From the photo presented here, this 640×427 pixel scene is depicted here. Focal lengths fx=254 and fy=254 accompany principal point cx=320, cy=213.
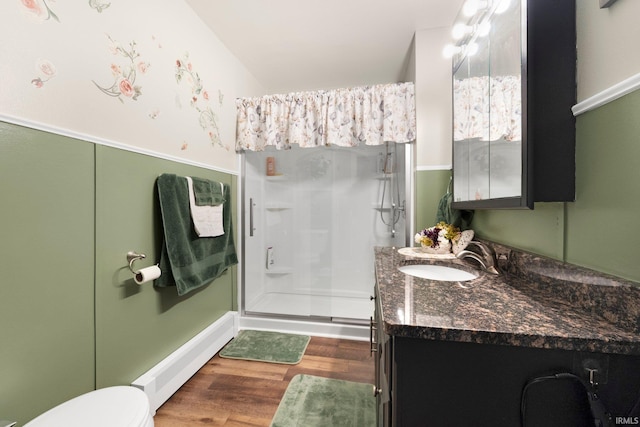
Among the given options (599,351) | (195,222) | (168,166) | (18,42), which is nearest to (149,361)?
(195,222)

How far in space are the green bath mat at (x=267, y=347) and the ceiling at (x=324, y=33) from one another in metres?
2.40

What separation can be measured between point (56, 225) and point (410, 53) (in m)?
2.53

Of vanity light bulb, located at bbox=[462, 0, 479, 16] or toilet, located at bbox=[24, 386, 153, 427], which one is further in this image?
vanity light bulb, located at bbox=[462, 0, 479, 16]

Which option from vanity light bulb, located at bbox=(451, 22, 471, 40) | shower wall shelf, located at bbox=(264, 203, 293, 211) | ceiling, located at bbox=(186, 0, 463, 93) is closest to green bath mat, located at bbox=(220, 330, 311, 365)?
shower wall shelf, located at bbox=(264, 203, 293, 211)

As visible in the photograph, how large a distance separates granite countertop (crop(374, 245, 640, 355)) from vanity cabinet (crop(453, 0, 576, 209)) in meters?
0.26

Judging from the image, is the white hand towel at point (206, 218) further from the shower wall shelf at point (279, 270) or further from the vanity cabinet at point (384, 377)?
the vanity cabinet at point (384, 377)

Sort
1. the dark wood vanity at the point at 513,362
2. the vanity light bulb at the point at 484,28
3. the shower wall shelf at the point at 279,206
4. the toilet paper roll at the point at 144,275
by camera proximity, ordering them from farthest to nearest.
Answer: the shower wall shelf at the point at 279,206
the toilet paper roll at the point at 144,275
the vanity light bulb at the point at 484,28
the dark wood vanity at the point at 513,362

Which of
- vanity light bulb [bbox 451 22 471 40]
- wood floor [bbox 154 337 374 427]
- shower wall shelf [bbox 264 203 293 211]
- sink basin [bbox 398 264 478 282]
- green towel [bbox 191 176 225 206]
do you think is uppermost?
vanity light bulb [bbox 451 22 471 40]

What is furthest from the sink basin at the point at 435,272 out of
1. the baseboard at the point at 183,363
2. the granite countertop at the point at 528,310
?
the baseboard at the point at 183,363

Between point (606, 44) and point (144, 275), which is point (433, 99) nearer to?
point (606, 44)

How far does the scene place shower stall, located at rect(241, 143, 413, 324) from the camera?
8.84ft

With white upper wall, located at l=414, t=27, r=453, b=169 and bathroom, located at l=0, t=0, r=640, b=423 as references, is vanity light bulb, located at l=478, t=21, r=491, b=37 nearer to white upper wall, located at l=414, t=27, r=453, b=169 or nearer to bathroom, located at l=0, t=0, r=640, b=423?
bathroom, located at l=0, t=0, r=640, b=423

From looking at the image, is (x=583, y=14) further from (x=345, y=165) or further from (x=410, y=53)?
(x=345, y=165)

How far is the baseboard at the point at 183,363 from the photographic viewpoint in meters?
1.33
